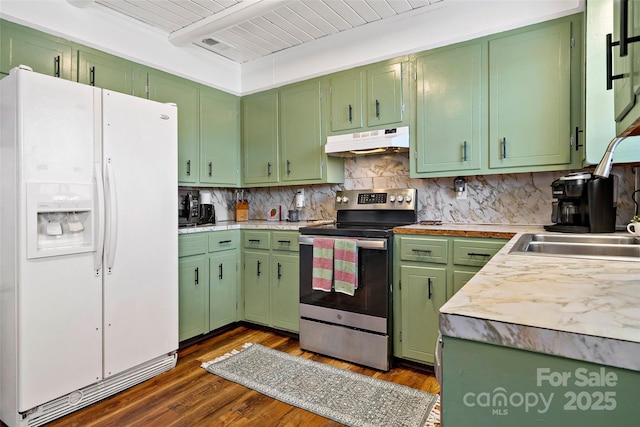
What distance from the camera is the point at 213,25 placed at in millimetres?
2850

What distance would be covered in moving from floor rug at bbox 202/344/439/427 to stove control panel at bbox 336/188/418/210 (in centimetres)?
130

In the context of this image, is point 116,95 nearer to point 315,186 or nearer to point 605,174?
point 315,186

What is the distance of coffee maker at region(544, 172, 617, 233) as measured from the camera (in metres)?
1.97

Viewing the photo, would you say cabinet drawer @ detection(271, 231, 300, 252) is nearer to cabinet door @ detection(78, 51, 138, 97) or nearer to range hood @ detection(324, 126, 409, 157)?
range hood @ detection(324, 126, 409, 157)

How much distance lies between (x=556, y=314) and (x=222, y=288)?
9.47 feet

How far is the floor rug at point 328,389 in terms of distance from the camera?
1.97 metres

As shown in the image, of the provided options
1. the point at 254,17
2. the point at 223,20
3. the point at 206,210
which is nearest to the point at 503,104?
the point at 254,17

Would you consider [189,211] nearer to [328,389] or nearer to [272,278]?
[272,278]

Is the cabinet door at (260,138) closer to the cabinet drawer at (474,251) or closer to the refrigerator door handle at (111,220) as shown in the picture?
the refrigerator door handle at (111,220)

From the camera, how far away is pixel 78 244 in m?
2.10

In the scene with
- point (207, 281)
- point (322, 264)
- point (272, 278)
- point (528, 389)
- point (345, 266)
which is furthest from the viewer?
point (272, 278)

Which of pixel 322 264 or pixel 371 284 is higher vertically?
pixel 322 264

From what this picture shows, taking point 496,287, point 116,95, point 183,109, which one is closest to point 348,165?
point 183,109

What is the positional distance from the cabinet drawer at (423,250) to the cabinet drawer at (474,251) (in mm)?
78
